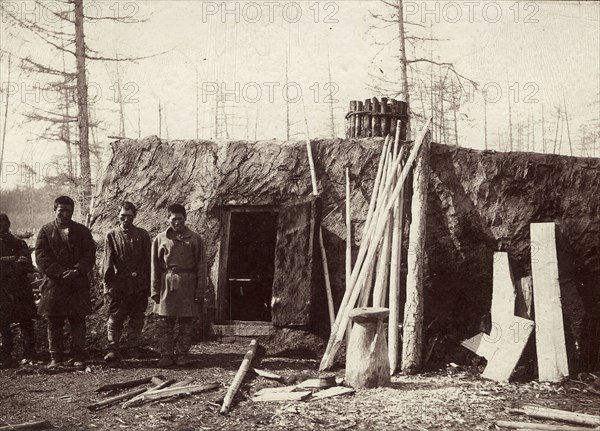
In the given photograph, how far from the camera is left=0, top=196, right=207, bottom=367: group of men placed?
5.88 m

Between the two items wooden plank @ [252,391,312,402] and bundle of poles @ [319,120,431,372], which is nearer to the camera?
wooden plank @ [252,391,312,402]

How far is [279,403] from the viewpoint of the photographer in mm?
4523

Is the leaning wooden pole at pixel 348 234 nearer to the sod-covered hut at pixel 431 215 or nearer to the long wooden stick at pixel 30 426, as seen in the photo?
the sod-covered hut at pixel 431 215

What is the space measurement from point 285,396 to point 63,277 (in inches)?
115

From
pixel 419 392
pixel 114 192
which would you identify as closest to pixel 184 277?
pixel 114 192

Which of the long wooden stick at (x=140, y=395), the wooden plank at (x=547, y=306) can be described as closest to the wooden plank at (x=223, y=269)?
the long wooden stick at (x=140, y=395)

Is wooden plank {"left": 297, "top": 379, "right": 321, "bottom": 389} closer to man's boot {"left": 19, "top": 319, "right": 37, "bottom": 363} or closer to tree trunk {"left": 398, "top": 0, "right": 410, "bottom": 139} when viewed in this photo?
man's boot {"left": 19, "top": 319, "right": 37, "bottom": 363}

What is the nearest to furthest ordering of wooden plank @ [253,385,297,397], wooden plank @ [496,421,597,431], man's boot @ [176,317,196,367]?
wooden plank @ [496,421,597,431]
wooden plank @ [253,385,297,397]
man's boot @ [176,317,196,367]

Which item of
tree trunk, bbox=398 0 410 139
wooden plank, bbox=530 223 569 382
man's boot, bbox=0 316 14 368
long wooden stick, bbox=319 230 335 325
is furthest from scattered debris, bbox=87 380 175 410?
tree trunk, bbox=398 0 410 139

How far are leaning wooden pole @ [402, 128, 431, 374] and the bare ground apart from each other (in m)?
0.27

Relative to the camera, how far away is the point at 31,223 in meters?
34.6

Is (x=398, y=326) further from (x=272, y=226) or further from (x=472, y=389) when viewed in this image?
(x=272, y=226)

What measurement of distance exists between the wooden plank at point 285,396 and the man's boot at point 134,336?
7.31 feet

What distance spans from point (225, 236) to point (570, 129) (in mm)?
30806
